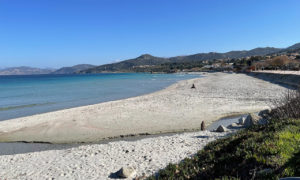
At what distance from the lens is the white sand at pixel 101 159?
5.83 metres

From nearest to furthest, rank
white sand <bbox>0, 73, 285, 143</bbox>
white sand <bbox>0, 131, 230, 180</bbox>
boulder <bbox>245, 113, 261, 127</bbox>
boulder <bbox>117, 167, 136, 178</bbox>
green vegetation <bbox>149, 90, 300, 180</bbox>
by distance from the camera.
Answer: green vegetation <bbox>149, 90, 300, 180</bbox>
boulder <bbox>117, 167, 136, 178</bbox>
white sand <bbox>0, 131, 230, 180</bbox>
boulder <bbox>245, 113, 261, 127</bbox>
white sand <bbox>0, 73, 285, 143</bbox>

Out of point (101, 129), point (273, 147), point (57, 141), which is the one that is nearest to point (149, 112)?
point (101, 129)

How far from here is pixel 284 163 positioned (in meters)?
3.47

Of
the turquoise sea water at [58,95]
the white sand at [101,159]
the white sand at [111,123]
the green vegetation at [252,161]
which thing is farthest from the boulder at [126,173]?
the turquoise sea water at [58,95]

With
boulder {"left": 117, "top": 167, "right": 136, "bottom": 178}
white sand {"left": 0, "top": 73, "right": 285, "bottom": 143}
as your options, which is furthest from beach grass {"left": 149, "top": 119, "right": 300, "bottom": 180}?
A: white sand {"left": 0, "top": 73, "right": 285, "bottom": 143}

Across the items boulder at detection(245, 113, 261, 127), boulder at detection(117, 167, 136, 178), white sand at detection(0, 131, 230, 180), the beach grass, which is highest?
the beach grass

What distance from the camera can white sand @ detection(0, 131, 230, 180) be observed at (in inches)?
229

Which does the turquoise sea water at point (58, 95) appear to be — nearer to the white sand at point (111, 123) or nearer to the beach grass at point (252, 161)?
the white sand at point (111, 123)

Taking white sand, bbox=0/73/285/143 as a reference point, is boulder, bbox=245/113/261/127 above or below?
above

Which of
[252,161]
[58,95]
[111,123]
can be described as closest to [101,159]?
[252,161]

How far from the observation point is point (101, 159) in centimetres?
667

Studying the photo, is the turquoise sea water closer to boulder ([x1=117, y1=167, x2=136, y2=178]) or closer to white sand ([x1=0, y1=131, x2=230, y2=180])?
white sand ([x1=0, y1=131, x2=230, y2=180])

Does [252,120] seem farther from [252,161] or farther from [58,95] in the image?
[58,95]

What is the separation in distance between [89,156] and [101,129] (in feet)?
13.1
